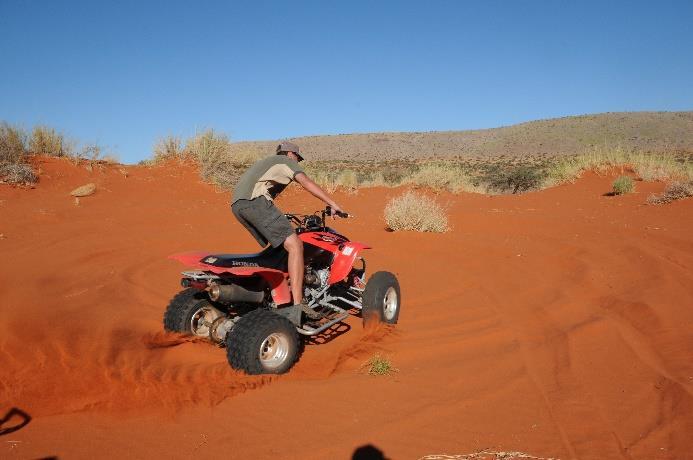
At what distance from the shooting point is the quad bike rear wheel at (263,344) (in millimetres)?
4246

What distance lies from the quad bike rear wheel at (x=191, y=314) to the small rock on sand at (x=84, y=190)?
28.5 ft

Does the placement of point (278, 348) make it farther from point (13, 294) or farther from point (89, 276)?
point (89, 276)

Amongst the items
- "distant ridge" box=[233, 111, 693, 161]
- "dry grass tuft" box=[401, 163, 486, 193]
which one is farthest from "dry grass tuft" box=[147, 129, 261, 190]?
"distant ridge" box=[233, 111, 693, 161]

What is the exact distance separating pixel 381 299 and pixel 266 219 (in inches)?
63.1

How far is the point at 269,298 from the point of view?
5.12 meters

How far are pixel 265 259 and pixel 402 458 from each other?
2.44 meters

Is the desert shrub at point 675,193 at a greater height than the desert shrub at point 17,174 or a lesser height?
lesser

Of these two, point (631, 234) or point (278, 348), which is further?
point (631, 234)

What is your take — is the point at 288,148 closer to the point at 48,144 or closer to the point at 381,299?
the point at 381,299

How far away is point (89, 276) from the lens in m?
7.24

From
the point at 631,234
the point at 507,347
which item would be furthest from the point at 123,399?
the point at 631,234

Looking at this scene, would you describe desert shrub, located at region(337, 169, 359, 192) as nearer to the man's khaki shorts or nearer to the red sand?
the red sand

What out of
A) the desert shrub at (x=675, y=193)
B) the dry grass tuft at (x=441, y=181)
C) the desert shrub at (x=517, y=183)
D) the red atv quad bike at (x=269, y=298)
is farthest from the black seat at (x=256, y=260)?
the desert shrub at (x=517, y=183)

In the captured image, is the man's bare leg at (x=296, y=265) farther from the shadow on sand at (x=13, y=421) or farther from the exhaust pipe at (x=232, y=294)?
the shadow on sand at (x=13, y=421)
